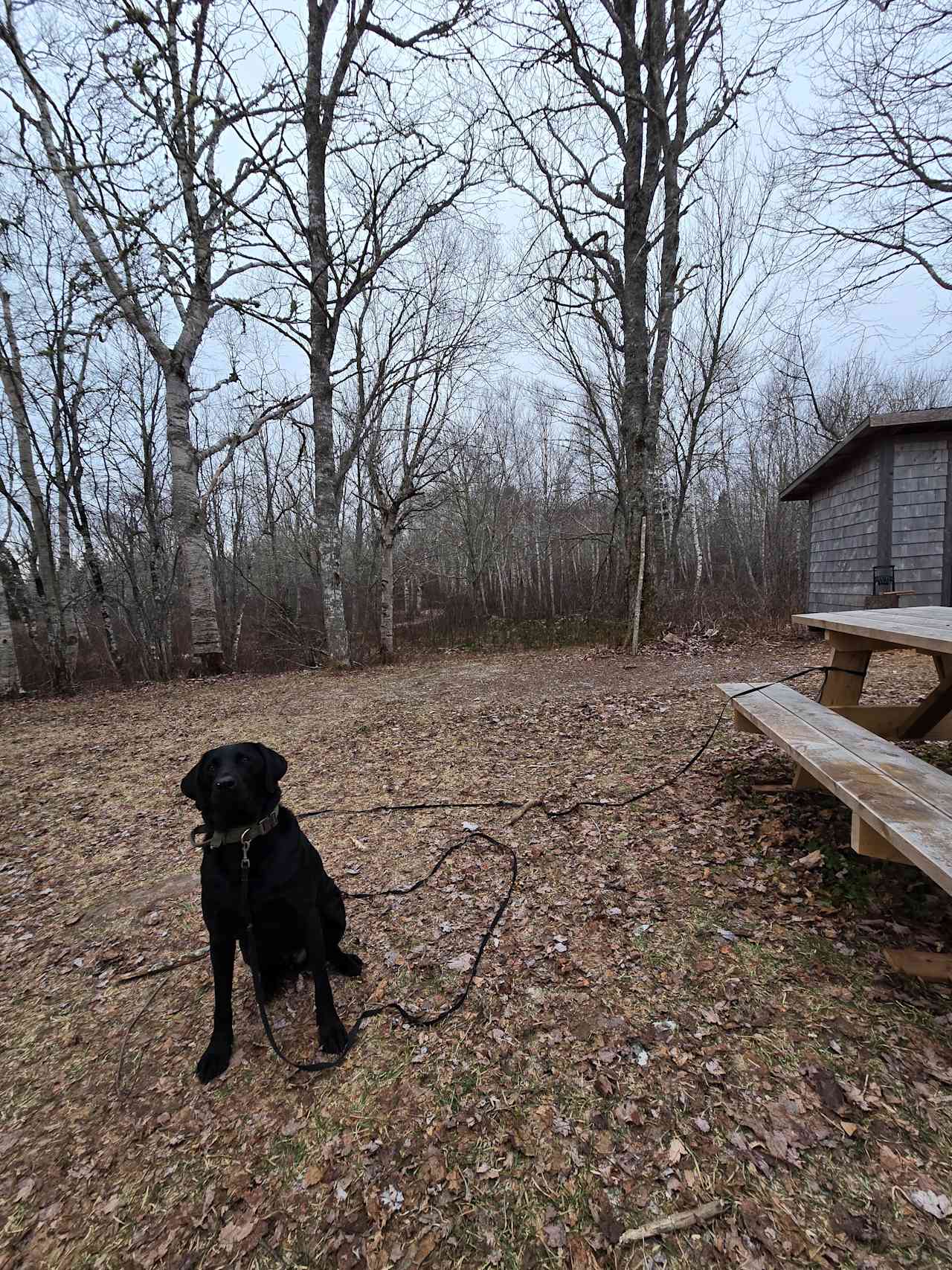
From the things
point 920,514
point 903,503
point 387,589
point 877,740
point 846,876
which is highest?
point 903,503

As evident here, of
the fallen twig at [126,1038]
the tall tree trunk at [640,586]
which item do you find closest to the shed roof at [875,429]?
the tall tree trunk at [640,586]

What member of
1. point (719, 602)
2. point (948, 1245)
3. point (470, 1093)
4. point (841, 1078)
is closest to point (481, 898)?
point (470, 1093)

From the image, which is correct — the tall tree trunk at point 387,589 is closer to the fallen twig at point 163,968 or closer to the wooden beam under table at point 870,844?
the fallen twig at point 163,968

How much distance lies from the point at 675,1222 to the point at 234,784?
5.33ft

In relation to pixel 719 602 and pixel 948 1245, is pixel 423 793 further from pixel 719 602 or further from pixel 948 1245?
pixel 719 602

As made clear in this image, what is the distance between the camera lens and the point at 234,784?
174 centimetres

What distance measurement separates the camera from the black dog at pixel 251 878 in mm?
1731

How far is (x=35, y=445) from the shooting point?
10734 mm

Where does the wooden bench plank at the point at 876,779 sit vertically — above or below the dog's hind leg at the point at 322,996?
above

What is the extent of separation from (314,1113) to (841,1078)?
5.15 ft

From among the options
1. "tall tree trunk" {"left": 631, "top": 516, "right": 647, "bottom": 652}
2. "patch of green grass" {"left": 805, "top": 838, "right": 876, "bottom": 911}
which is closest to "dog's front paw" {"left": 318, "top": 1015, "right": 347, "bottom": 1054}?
"patch of green grass" {"left": 805, "top": 838, "right": 876, "bottom": 911}

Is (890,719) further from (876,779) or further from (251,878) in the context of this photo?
(251,878)

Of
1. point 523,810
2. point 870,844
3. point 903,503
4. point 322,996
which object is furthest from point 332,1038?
point 903,503

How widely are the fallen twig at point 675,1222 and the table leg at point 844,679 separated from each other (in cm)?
298
